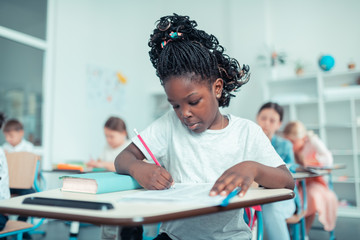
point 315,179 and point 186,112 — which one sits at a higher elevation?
point 186,112

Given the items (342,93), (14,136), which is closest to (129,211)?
(14,136)

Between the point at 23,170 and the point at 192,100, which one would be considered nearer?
the point at 192,100

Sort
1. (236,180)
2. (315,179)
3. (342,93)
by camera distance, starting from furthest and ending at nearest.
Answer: (342,93), (315,179), (236,180)

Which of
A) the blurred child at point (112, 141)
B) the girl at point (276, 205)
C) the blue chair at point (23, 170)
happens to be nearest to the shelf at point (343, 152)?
the girl at point (276, 205)

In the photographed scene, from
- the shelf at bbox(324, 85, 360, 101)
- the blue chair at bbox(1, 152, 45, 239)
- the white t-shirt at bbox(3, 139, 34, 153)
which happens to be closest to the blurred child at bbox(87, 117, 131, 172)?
the white t-shirt at bbox(3, 139, 34, 153)

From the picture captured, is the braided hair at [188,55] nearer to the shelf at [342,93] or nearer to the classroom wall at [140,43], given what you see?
the classroom wall at [140,43]

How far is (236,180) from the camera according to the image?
0.74m

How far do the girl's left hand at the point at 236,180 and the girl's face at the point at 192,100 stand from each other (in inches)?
8.5

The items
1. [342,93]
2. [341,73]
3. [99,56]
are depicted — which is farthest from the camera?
[99,56]

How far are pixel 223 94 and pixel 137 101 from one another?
4861mm

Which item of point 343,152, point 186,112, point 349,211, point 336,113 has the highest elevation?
point 336,113

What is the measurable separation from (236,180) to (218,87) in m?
0.40

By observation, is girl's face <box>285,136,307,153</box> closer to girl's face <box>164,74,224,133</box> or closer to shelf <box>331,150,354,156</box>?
shelf <box>331,150,354,156</box>

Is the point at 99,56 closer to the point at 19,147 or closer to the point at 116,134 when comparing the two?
the point at 19,147
